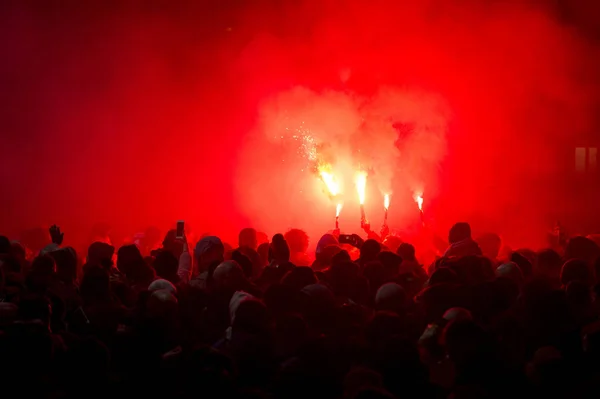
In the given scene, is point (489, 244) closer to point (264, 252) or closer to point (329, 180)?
point (264, 252)

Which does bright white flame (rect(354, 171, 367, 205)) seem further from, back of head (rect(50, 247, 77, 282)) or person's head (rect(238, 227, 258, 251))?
back of head (rect(50, 247, 77, 282))

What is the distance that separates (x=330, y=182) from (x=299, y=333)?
26.4ft

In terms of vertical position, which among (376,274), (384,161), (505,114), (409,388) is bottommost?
(409,388)

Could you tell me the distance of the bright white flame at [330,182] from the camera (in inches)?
443

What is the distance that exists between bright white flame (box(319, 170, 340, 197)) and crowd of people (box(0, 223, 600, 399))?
20.8 feet

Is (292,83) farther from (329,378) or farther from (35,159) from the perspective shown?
(329,378)

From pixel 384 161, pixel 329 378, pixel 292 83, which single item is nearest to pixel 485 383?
pixel 329 378

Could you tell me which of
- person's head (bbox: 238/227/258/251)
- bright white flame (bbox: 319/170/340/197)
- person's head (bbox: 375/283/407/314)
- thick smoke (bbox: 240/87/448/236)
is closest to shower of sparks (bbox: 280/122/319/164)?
thick smoke (bbox: 240/87/448/236)

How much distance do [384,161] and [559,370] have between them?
8.97 m

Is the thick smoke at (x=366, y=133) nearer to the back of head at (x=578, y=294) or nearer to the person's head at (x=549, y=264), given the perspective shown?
the person's head at (x=549, y=264)

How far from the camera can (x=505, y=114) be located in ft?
41.9

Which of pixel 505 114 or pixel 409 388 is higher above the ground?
pixel 505 114

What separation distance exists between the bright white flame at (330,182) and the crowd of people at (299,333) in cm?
633

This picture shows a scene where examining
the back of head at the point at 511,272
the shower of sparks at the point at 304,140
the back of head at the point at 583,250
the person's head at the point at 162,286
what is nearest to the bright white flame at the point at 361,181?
the shower of sparks at the point at 304,140
